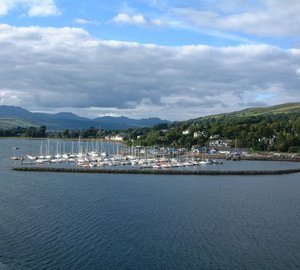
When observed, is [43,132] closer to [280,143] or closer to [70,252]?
[280,143]

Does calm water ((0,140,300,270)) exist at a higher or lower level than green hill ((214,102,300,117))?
lower

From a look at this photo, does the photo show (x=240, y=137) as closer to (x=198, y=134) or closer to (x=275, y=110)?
(x=198, y=134)

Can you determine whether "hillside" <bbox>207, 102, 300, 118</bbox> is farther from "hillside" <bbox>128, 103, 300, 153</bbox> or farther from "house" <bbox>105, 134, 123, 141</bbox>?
"hillside" <bbox>128, 103, 300, 153</bbox>

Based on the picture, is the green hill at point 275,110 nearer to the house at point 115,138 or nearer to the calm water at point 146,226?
the house at point 115,138

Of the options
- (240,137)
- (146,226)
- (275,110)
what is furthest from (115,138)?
(146,226)

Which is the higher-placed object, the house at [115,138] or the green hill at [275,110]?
the green hill at [275,110]

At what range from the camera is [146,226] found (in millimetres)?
27000

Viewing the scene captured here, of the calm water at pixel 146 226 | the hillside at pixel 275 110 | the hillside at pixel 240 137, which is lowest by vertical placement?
the calm water at pixel 146 226

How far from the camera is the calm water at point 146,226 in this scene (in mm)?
21031

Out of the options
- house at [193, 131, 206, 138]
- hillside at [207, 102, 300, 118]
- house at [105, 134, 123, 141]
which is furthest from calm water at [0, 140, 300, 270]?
hillside at [207, 102, 300, 118]

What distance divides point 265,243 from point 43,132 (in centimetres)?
14849

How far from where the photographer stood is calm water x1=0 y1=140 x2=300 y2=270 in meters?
21.0

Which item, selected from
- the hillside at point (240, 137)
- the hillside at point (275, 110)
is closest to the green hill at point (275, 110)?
the hillside at point (275, 110)

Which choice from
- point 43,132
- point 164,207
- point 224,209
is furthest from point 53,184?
point 43,132
